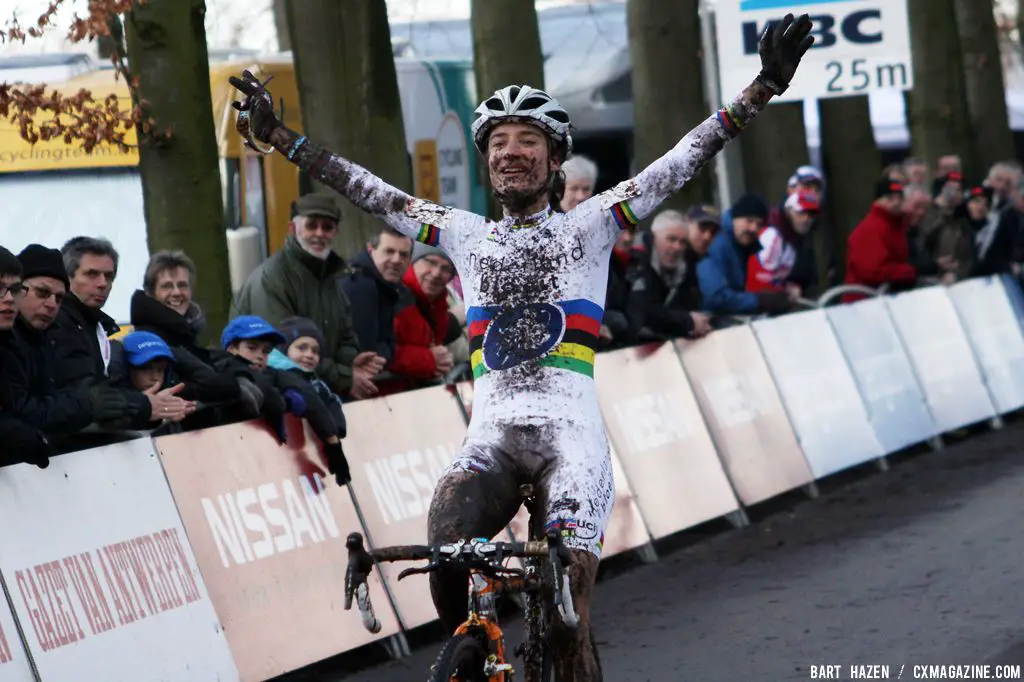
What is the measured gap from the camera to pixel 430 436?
1116 centimetres

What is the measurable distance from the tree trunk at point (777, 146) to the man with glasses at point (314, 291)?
36.8 ft

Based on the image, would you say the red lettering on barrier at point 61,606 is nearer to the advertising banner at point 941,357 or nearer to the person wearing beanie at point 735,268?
the person wearing beanie at point 735,268

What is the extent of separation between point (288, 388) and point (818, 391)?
6275 millimetres

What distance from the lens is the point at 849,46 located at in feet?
58.8

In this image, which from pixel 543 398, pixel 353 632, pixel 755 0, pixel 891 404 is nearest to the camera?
pixel 543 398

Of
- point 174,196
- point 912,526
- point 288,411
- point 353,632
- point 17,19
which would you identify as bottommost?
point 912,526

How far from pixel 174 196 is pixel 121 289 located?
518cm

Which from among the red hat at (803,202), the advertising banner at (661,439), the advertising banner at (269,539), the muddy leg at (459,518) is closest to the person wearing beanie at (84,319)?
the advertising banner at (269,539)

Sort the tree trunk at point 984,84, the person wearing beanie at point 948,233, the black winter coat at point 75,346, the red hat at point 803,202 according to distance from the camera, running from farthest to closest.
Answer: the tree trunk at point 984,84, the person wearing beanie at point 948,233, the red hat at point 803,202, the black winter coat at point 75,346

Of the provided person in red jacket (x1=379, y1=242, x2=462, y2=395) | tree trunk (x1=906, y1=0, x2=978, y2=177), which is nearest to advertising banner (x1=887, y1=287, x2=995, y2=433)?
person in red jacket (x1=379, y1=242, x2=462, y2=395)

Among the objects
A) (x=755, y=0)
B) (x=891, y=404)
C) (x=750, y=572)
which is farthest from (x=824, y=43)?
(x=750, y=572)

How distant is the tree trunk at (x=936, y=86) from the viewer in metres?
25.2

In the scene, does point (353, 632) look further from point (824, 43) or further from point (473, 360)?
point (824, 43)

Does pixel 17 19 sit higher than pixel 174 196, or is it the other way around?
pixel 17 19
